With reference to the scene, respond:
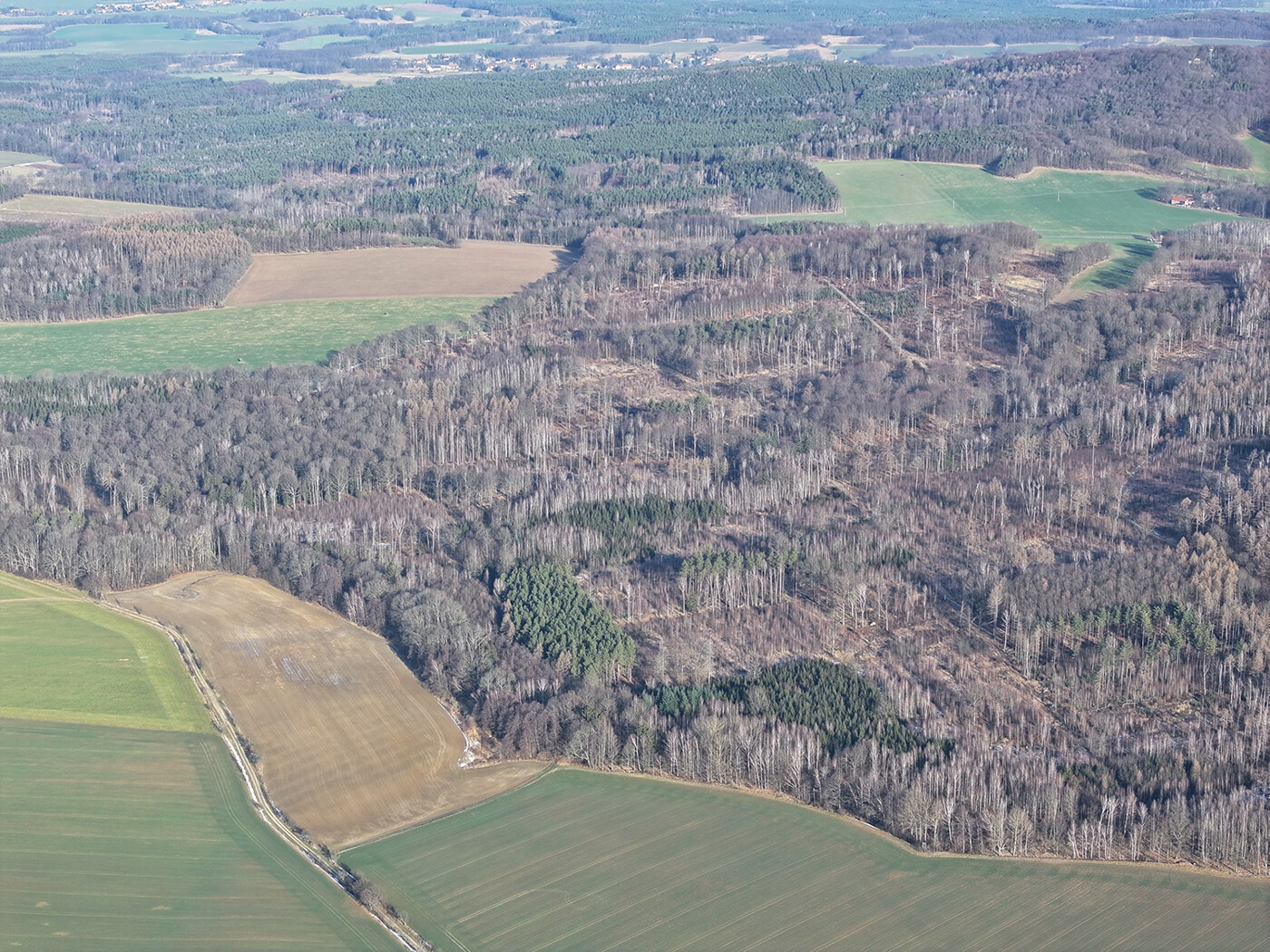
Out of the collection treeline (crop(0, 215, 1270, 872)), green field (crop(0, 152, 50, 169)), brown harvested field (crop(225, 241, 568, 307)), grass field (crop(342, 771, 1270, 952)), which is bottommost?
grass field (crop(342, 771, 1270, 952))

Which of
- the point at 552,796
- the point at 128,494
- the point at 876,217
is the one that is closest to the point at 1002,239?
the point at 876,217

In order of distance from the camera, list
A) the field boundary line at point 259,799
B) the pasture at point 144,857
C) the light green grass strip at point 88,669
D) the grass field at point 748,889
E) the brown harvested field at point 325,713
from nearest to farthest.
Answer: the grass field at point 748,889 → the pasture at point 144,857 → the field boundary line at point 259,799 → the brown harvested field at point 325,713 → the light green grass strip at point 88,669

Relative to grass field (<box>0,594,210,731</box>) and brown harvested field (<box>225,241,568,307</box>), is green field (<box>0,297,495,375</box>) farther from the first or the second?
grass field (<box>0,594,210,731</box>)

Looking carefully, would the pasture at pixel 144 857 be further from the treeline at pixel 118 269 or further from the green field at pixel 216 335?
the treeline at pixel 118 269

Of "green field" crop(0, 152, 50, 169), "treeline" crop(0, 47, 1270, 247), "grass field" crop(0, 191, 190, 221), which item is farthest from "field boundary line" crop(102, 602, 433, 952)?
"green field" crop(0, 152, 50, 169)

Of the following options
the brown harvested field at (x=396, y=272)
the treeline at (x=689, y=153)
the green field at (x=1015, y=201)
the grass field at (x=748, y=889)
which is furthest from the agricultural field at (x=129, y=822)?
the green field at (x=1015, y=201)

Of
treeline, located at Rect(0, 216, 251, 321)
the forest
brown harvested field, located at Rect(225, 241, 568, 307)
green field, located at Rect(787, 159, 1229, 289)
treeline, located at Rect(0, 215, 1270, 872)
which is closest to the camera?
treeline, located at Rect(0, 215, 1270, 872)

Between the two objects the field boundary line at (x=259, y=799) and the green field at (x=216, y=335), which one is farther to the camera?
the green field at (x=216, y=335)

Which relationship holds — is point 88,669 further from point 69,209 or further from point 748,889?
point 69,209
